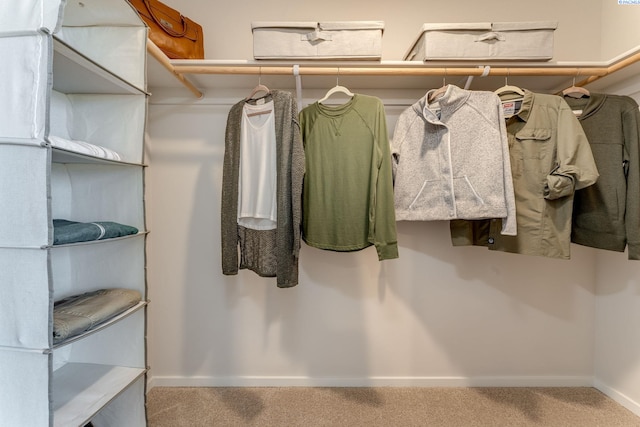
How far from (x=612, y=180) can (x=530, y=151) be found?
0.38m

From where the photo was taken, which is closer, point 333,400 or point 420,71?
point 420,71

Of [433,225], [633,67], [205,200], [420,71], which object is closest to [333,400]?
[433,225]

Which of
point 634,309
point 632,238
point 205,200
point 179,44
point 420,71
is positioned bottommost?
point 634,309

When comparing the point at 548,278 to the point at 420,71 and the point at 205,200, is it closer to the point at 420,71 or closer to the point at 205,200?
the point at 420,71

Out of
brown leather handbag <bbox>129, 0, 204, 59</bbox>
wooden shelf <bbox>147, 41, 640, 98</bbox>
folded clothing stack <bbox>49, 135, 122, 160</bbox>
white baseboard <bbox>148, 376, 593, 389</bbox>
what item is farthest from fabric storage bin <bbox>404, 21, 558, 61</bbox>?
white baseboard <bbox>148, 376, 593, 389</bbox>

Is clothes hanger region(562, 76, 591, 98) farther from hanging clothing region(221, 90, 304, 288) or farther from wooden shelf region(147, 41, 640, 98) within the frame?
hanging clothing region(221, 90, 304, 288)

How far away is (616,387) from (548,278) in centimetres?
66

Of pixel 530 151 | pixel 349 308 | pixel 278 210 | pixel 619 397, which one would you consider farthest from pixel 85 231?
pixel 619 397

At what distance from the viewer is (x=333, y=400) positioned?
1.69 metres

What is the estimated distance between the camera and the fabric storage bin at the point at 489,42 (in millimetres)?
1381

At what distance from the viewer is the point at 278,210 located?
4.47 feet

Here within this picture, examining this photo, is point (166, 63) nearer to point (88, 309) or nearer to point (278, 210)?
point (278, 210)

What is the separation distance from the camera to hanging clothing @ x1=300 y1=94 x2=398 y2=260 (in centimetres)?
139

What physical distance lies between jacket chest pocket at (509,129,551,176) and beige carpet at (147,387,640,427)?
126 cm
